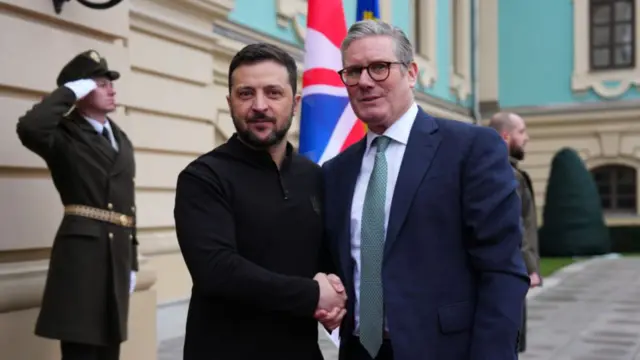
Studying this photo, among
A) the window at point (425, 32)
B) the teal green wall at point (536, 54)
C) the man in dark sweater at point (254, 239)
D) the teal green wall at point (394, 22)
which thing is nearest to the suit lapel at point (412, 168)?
the man in dark sweater at point (254, 239)

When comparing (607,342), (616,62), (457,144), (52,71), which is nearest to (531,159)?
(616,62)

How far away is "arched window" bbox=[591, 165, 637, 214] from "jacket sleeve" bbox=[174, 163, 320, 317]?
18.8m

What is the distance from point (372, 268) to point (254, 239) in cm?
33

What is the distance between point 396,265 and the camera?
2.17 metres

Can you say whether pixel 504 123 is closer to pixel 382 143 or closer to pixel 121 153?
pixel 121 153

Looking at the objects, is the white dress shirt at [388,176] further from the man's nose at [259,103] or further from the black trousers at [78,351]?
the black trousers at [78,351]

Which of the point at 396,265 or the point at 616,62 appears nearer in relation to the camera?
the point at 396,265

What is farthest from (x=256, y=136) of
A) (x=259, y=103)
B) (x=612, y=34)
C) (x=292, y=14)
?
(x=612, y=34)

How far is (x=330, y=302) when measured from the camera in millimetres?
2176

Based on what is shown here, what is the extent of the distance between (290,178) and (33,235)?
2452 mm

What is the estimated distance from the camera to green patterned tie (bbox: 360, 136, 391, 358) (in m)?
2.21

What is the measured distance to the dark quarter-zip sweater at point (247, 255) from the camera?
211 cm

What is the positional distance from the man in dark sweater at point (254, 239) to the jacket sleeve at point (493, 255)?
0.38m

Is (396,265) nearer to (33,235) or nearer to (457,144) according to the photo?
→ (457,144)
